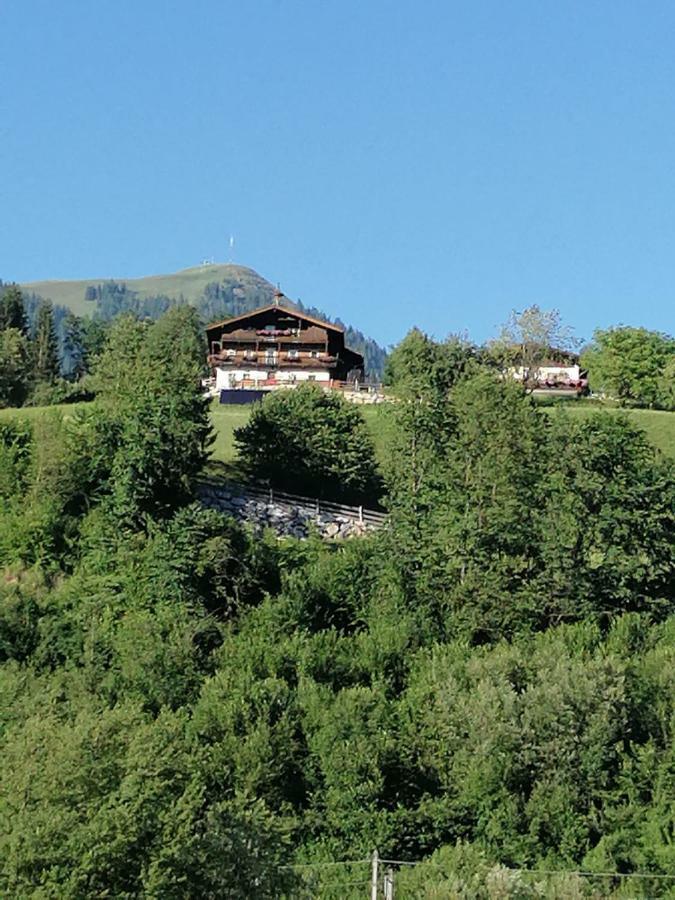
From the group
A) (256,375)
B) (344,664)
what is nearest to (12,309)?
(256,375)

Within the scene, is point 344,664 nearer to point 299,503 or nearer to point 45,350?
point 299,503

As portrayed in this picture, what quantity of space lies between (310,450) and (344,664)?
20.0 metres

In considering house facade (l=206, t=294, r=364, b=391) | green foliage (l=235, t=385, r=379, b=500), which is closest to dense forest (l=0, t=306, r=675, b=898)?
green foliage (l=235, t=385, r=379, b=500)

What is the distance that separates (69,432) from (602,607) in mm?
22658

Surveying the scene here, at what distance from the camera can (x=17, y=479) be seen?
2530 inches

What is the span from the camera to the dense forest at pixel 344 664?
3503 cm

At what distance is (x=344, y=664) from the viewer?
5272 cm

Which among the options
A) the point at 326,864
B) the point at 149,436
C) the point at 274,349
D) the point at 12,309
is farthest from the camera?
the point at 12,309

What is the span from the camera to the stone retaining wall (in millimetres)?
66312

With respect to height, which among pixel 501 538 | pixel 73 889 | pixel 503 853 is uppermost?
pixel 501 538

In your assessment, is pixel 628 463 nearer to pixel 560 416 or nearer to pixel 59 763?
pixel 560 416

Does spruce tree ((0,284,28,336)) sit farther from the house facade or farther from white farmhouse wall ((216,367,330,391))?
white farmhouse wall ((216,367,330,391))

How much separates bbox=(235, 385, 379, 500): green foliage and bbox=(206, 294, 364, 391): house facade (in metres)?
33.8

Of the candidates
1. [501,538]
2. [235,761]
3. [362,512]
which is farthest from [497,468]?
[235,761]
